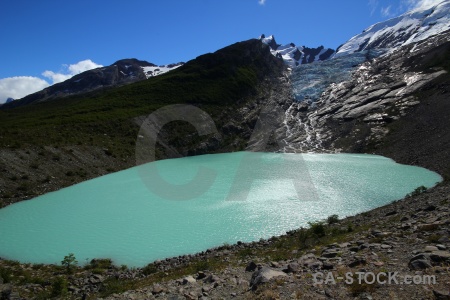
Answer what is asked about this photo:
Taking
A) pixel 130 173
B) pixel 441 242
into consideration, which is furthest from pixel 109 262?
pixel 130 173

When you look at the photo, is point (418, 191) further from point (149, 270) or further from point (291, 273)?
point (149, 270)

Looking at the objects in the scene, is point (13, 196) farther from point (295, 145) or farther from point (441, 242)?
point (295, 145)

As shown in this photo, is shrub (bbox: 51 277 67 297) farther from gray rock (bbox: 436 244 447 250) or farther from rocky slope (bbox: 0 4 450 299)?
gray rock (bbox: 436 244 447 250)

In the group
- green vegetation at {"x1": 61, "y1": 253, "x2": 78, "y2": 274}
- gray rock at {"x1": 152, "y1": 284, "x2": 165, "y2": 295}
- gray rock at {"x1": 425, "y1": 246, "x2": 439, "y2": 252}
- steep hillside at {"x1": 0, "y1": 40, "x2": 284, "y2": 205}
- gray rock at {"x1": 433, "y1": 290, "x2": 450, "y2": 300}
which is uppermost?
steep hillside at {"x1": 0, "y1": 40, "x2": 284, "y2": 205}

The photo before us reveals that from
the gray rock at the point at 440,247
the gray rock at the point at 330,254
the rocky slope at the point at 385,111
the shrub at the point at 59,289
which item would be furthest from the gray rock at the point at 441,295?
the rocky slope at the point at 385,111

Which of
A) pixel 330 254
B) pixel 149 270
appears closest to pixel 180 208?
pixel 149 270

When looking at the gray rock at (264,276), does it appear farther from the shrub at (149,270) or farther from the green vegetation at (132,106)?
the green vegetation at (132,106)

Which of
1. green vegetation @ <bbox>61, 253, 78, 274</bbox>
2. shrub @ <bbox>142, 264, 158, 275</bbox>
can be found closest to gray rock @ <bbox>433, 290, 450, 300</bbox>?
shrub @ <bbox>142, 264, 158, 275</bbox>
